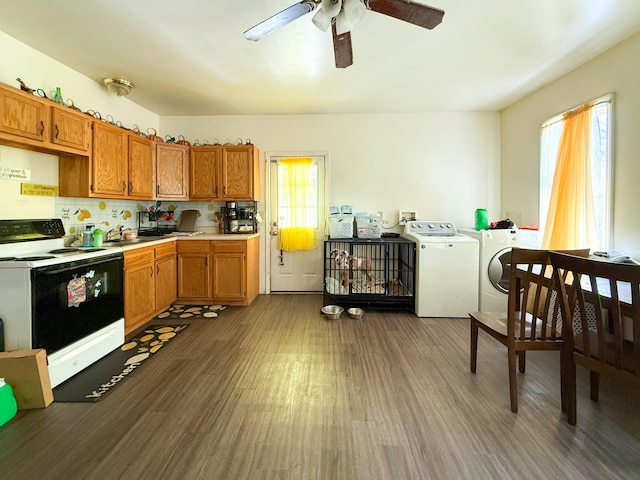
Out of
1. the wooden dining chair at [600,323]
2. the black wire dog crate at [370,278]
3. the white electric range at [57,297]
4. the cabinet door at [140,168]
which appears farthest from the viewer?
the black wire dog crate at [370,278]

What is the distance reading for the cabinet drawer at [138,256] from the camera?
265cm

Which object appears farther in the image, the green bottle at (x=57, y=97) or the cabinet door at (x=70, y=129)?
the green bottle at (x=57, y=97)

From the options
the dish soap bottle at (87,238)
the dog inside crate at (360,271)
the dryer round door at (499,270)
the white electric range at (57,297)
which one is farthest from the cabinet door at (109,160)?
the dryer round door at (499,270)

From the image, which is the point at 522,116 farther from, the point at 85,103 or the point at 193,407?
the point at 85,103

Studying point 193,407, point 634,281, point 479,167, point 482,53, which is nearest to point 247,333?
point 193,407

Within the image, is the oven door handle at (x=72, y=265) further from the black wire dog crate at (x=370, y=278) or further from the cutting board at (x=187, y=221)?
the black wire dog crate at (x=370, y=278)

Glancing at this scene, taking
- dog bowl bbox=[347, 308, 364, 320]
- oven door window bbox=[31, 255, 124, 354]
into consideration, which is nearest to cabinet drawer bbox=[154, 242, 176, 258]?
oven door window bbox=[31, 255, 124, 354]

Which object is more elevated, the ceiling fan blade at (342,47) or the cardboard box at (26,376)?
the ceiling fan blade at (342,47)

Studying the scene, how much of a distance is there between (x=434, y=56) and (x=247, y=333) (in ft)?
10.5

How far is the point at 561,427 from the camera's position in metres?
1.52

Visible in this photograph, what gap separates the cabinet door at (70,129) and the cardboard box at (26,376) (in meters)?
1.65

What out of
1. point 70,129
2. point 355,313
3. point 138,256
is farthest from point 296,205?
point 70,129

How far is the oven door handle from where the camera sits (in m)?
1.83

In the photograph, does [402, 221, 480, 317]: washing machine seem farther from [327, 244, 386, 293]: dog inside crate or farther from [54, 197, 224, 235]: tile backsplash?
[54, 197, 224, 235]: tile backsplash
